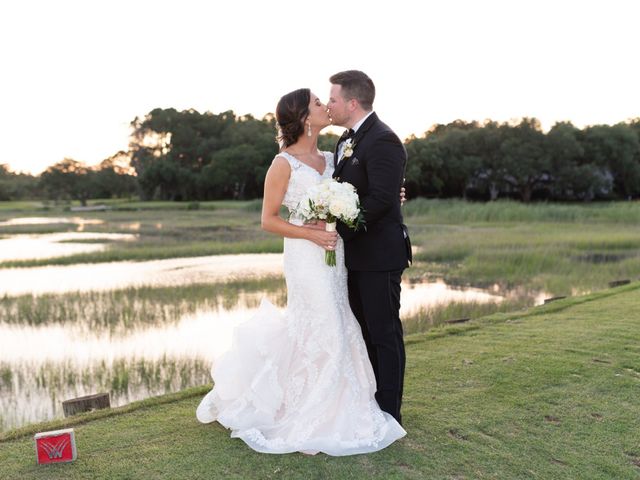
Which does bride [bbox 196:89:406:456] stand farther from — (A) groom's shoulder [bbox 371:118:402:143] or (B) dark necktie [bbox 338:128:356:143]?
(A) groom's shoulder [bbox 371:118:402:143]

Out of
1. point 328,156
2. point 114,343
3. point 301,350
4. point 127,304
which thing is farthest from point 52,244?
point 301,350

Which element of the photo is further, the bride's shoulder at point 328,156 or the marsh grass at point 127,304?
the marsh grass at point 127,304

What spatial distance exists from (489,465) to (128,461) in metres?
2.32

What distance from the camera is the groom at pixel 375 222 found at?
4176 millimetres

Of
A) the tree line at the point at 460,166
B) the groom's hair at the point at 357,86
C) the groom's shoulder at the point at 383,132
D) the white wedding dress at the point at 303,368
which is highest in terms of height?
the tree line at the point at 460,166

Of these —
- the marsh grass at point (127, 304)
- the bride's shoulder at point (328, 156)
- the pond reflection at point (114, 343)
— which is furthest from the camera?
the marsh grass at point (127, 304)

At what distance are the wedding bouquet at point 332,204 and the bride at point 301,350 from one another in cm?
20

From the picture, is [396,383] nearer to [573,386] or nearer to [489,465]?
[489,465]

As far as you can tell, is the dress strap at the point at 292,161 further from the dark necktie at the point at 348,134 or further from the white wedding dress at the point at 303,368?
the dark necktie at the point at 348,134

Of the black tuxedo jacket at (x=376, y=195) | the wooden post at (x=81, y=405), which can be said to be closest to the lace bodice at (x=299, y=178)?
the black tuxedo jacket at (x=376, y=195)

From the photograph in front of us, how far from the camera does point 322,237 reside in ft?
14.2

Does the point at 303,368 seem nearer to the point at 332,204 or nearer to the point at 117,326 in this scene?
the point at 332,204

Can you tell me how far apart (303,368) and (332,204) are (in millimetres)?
1276

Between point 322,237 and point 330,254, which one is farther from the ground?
point 322,237
